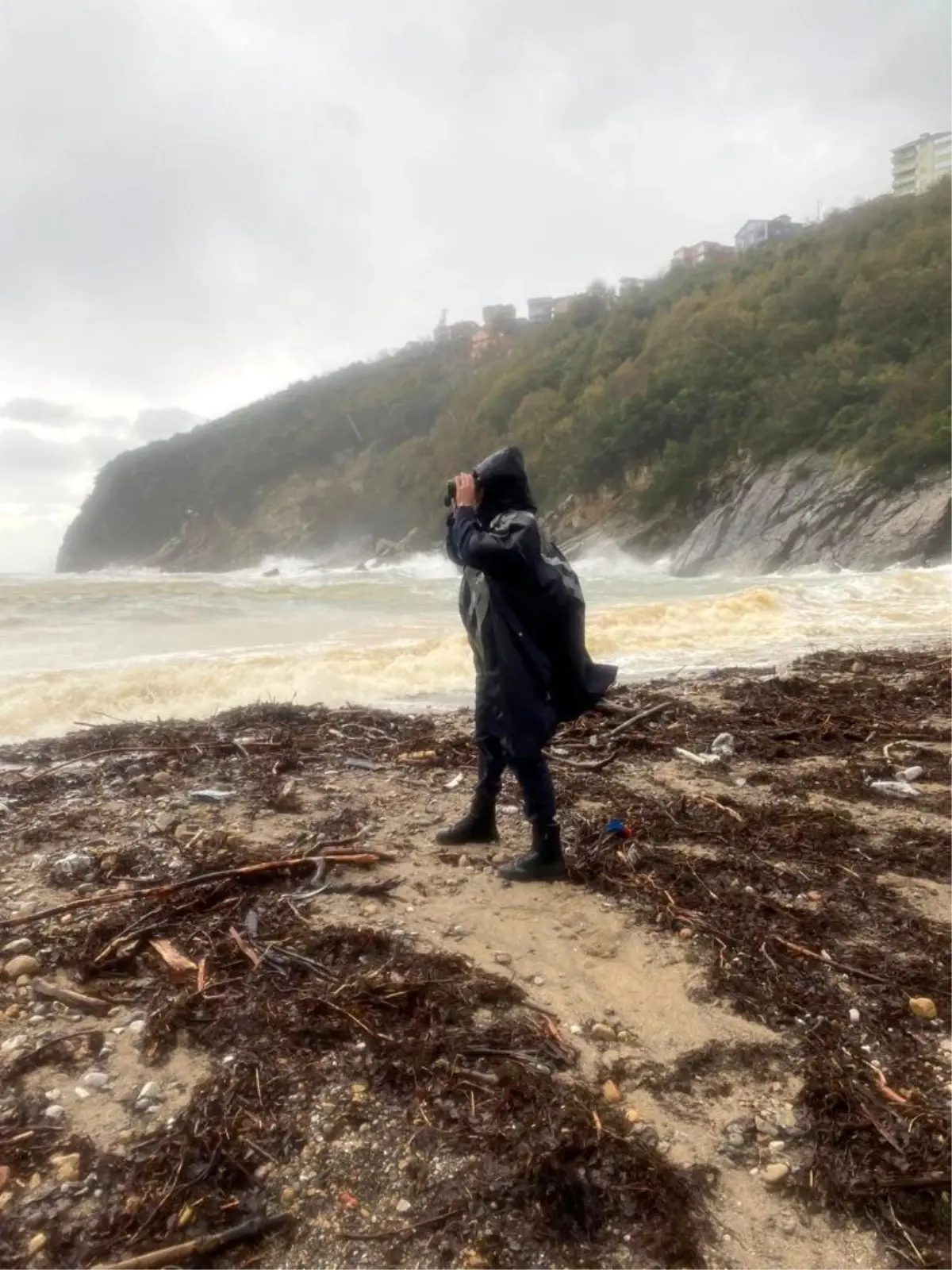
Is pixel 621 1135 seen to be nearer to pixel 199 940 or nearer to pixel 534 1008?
pixel 534 1008

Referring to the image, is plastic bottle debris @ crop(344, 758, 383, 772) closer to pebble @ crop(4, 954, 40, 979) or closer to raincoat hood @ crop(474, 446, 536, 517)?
raincoat hood @ crop(474, 446, 536, 517)

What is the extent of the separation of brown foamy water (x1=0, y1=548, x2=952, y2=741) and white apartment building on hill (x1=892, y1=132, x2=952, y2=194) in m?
75.0

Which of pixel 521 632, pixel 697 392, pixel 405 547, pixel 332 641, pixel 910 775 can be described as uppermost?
pixel 697 392

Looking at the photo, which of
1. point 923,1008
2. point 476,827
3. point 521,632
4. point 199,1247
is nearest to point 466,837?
point 476,827

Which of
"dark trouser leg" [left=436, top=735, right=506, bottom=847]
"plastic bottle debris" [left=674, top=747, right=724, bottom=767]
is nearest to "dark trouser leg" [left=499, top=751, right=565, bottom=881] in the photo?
"dark trouser leg" [left=436, top=735, right=506, bottom=847]

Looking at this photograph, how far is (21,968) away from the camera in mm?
3090

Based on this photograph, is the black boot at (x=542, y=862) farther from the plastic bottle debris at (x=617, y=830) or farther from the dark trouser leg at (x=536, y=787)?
the plastic bottle debris at (x=617, y=830)

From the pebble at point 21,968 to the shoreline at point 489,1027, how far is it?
0.05 ft

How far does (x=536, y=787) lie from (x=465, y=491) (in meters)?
1.32

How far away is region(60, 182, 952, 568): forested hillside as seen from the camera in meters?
36.1

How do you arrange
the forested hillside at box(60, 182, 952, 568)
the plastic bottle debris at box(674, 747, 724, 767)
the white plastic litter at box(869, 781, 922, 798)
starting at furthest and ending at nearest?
the forested hillside at box(60, 182, 952, 568), the plastic bottle debris at box(674, 747, 724, 767), the white plastic litter at box(869, 781, 922, 798)

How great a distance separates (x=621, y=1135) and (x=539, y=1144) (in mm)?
219

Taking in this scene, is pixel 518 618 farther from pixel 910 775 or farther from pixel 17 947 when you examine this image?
pixel 910 775

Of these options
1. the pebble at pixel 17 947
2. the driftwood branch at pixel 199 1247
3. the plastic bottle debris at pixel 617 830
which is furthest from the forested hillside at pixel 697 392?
the driftwood branch at pixel 199 1247
